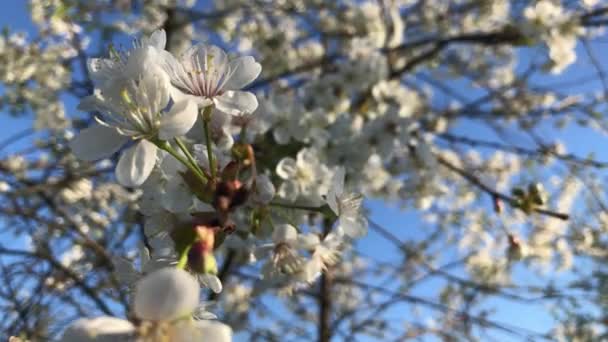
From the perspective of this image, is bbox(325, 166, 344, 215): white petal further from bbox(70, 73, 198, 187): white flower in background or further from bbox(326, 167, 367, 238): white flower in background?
bbox(70, 73, 198, 187): white flower in background

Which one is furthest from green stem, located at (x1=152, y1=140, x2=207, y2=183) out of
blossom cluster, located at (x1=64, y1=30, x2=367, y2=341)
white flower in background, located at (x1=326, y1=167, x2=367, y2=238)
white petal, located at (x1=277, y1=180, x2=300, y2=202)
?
white petal, located at (x1=277, y1=180, x2=300, y2=202)

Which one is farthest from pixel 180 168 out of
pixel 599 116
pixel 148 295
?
pixel 599 116

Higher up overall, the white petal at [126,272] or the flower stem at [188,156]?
the flower stem at [188,156]

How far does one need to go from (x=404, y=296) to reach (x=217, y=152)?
1.98m

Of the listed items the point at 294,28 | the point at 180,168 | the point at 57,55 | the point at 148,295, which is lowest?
the point at 148,295

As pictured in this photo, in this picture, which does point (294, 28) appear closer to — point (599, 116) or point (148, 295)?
point (599, 116)

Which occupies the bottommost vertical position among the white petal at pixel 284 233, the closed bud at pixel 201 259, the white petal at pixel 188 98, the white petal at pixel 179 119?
the closed bud at pixel 201 259

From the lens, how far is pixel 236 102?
0.79 meters

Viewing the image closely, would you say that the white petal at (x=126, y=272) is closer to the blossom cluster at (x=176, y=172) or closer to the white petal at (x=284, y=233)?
the blossom cluster at (x=176, y=172)

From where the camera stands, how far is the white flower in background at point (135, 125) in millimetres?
660

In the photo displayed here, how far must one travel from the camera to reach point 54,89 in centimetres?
371

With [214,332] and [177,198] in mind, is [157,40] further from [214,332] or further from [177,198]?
[214,332]

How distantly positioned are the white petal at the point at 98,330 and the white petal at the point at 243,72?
43cm

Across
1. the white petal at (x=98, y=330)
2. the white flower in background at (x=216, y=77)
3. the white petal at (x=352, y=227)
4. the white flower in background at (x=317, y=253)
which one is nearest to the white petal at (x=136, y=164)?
the white flower in background at (x=216, y=77)
